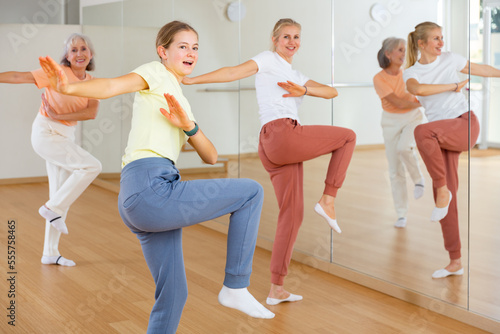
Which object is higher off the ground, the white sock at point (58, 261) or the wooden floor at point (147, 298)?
the white sock at point (58, 261)

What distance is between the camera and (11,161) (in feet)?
24.3

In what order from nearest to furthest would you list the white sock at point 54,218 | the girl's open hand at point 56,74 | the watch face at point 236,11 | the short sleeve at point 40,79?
the girl's open hand at point 56,74 < the short sleeve at point 40,79 < the white sock at point 54,218 < the watch face at point 236,11

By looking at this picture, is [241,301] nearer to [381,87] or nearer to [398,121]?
[398,121]

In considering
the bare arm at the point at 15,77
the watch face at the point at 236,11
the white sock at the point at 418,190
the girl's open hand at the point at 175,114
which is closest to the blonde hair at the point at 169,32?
the girl's open hand at the point at 175,114

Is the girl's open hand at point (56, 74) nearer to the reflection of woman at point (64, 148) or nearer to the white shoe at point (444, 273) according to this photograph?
the reflection of woman at point (64, 148)

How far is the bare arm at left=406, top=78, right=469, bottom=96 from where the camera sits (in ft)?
10.6

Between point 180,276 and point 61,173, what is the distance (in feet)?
6.71

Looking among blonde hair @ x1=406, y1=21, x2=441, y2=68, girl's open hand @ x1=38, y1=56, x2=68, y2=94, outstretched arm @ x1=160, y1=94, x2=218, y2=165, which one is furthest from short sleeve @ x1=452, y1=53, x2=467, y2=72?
girl's open hand @ x1=38, y1=56, x2=68, y2=94

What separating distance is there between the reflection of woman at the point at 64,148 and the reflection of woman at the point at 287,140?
1.25m

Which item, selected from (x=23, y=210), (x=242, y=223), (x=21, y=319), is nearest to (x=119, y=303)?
(x=21, y=319)

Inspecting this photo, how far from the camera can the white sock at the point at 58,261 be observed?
4.29 meters

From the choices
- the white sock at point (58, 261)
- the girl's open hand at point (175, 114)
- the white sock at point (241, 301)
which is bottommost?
the white sock at point (58, 261)

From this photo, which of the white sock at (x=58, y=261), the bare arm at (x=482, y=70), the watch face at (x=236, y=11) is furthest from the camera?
the watch face at (x=236, y=11)

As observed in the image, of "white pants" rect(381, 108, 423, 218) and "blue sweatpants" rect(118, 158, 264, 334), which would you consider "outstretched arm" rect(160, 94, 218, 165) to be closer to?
"blue sweatpants" rect(118, 158, 264, 334)
